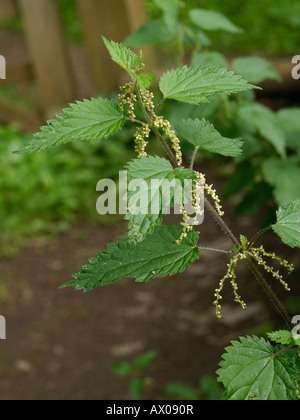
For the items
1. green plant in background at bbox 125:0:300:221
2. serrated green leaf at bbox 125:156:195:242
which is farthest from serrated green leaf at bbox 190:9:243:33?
serrated green leaf at bbox 125:156:195:242

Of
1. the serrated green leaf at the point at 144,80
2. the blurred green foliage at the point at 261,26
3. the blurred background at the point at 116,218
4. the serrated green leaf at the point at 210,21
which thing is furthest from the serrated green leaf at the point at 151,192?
the blurred green foliage at the point at 261,26

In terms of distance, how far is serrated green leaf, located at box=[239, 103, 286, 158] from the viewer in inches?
76.9

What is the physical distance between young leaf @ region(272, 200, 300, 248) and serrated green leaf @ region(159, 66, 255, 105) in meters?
0.25

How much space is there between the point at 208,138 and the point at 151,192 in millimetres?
247

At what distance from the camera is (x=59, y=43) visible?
174 inches

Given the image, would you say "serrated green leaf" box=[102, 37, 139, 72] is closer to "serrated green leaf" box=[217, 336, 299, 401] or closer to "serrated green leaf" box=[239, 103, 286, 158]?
"serrated green leaf" box=[217, 336, 299, 401]

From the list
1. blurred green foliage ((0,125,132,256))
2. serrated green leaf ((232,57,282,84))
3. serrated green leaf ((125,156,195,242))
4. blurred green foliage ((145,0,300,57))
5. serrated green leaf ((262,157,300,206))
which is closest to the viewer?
serrated green leaf ((125,156,195,242))

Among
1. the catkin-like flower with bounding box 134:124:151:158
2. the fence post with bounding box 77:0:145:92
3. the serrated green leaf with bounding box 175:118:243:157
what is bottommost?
the catkin-like flower with bounding box 134:124:151:158

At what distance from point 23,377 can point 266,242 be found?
154 cm

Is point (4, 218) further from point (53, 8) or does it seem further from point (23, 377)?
point (53, 8)

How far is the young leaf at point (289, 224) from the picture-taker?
99 centimetres

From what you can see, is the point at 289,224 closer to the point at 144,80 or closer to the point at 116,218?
the point at 144,80

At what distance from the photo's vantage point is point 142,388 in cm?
247

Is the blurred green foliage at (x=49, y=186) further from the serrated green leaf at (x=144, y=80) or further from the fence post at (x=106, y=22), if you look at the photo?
the serrated green leaf at (x=144, y=80)
